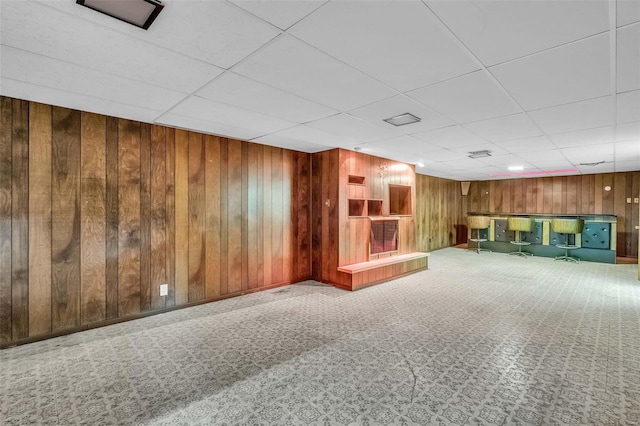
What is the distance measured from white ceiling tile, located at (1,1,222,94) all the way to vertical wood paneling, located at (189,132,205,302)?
1612 millimetres

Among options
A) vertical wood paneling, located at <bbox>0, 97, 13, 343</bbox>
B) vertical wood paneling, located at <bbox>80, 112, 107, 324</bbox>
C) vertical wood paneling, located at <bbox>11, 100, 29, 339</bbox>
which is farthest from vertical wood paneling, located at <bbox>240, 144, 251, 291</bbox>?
vertical wood paneling, located at <bbox>0, 97, 13, 343</bbox>

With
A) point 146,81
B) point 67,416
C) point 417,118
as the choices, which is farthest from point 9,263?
point 417,118

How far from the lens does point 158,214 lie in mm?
3658

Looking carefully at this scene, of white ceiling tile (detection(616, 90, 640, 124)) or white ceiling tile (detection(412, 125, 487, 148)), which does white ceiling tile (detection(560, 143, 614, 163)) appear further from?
white ceiling tile (detection(412, 125, 487, 148))

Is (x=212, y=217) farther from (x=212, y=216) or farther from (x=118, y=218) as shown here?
(x=118, y=218)

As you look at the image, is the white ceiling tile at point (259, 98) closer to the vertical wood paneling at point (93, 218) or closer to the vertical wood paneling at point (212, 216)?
the vertical wood paneling at point (212, 216)

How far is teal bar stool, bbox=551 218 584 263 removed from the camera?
7011mm

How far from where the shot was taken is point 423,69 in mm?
2121

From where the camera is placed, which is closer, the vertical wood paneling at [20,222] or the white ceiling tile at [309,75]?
the white ceiling tile at [309,75]

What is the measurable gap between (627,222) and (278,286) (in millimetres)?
9407

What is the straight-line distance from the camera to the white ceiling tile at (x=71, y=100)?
251 cm

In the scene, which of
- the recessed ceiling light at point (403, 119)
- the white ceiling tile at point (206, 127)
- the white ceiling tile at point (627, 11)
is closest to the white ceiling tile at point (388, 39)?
the white ceiling tile at point (627, 11)

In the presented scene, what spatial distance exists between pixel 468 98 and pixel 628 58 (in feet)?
3.31

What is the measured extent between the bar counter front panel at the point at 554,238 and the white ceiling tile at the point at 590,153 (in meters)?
2.37
